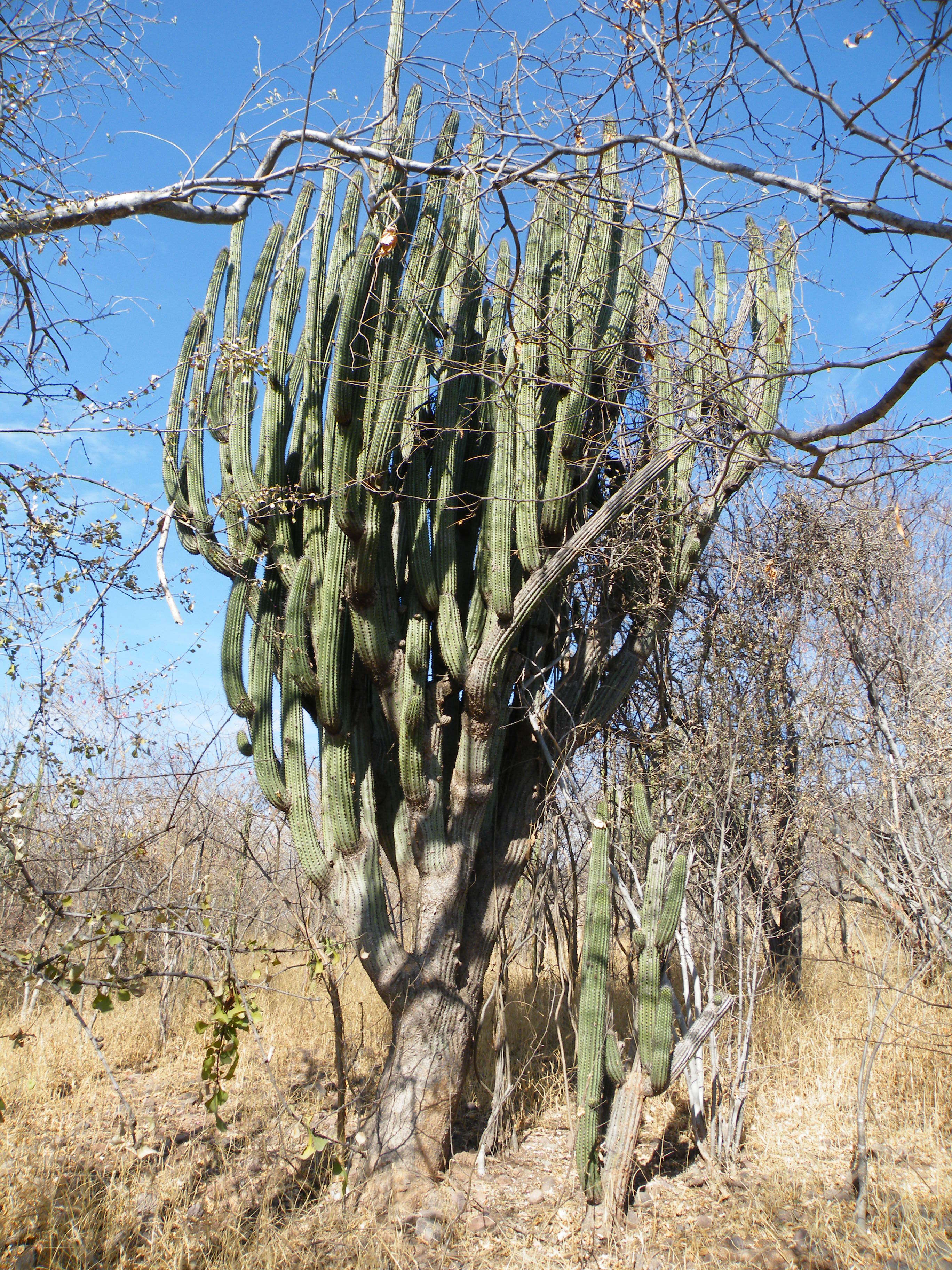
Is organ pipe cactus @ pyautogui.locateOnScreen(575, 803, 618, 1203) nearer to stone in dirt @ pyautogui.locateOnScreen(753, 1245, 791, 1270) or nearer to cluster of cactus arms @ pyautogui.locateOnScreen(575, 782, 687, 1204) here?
cluster of cactus arms @ pyautogui.locateOnScreen(575, 782, 687, 1204)

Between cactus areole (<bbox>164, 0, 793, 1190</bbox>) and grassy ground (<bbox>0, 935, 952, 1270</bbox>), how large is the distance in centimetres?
55

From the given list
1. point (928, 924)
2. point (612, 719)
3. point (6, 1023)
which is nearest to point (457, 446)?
Result: point (612, 719)

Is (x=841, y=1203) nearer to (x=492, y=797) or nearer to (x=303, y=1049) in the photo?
(x=492, y=797)

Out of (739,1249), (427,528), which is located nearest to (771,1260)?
(739,1249)

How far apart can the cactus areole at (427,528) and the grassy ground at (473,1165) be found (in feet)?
1.82

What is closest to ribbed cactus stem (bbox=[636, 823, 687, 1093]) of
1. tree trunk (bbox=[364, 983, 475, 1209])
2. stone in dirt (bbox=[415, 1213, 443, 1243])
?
tree trunk (bbox=[364, 983, 475, 1209])

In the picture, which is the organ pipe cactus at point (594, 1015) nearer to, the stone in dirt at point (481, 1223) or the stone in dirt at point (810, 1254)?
the stone in dirt at point (481, 1223)

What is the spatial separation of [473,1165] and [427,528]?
342 cm

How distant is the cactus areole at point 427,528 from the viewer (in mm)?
4055

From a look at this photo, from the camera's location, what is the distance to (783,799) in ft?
16.1

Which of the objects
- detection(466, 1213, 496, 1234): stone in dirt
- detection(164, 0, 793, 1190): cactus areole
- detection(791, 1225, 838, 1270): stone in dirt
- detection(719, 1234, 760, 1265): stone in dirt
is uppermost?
detection(164, 0, 793, 1190): cactus areole

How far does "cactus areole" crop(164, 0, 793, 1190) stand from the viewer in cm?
405

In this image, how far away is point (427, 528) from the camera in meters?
4.39

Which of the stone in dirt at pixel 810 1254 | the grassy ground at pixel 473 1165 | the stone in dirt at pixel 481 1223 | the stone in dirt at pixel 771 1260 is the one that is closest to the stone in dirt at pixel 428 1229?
the grassy ground at pixel 473 1165
